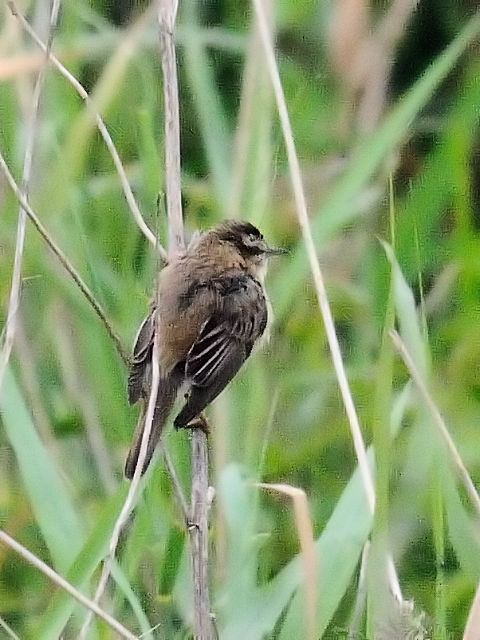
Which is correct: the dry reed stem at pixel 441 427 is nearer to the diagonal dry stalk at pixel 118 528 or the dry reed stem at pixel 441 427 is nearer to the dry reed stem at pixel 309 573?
the dry reed stem at pixel 309 573

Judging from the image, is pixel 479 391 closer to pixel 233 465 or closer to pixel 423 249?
pixel 423 249

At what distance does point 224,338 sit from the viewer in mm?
3219

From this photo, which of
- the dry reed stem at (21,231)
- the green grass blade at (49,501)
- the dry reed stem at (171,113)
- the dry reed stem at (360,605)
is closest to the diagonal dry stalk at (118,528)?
the green grass blade at (49,501)

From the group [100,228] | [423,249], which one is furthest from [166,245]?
[423,249]

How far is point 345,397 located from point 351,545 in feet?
1.29

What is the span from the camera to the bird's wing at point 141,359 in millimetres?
2883

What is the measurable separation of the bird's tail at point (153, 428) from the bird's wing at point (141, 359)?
58mm

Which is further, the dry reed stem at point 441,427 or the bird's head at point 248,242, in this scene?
the bird's head at point 248,242

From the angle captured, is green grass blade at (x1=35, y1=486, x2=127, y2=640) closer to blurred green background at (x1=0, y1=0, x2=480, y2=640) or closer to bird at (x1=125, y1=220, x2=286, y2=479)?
blurred green background at (x1=0, y1=0, x2=480, y2=640)

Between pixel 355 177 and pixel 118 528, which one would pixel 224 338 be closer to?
pixel 355 177

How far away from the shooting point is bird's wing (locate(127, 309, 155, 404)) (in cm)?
288

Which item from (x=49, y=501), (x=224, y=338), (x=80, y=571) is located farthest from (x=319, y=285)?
(x=80, y=571)

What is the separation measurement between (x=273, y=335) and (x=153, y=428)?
1.06m

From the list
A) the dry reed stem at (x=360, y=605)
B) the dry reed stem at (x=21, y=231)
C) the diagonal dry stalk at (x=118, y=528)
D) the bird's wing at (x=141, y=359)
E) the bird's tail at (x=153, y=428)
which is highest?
the dry reed stem at (x=21, y=231)
